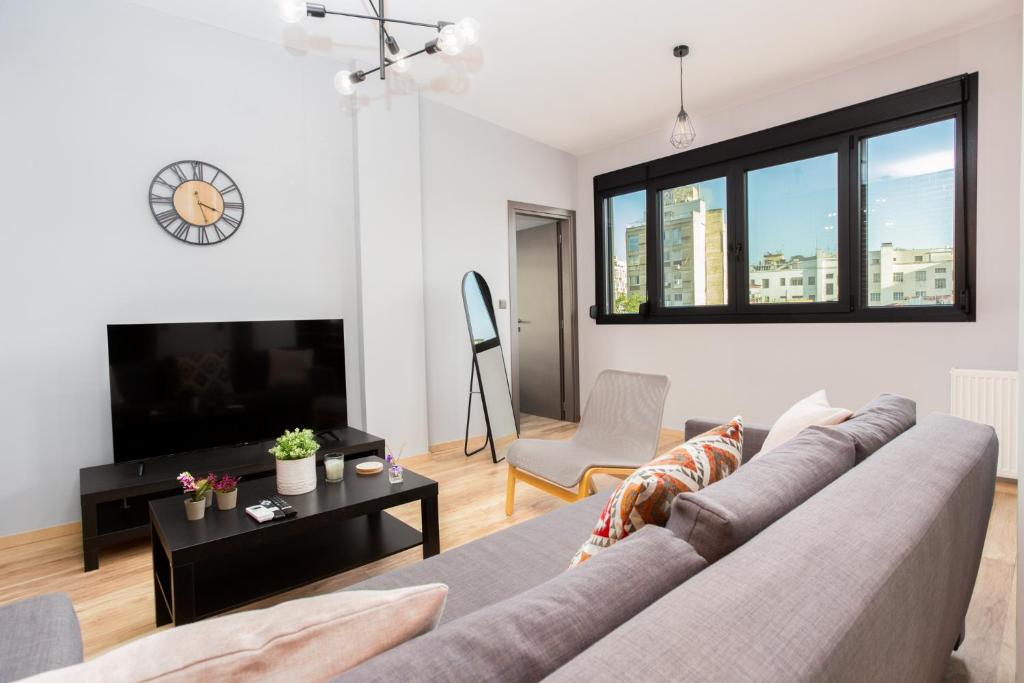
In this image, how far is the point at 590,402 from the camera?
3.04 meters

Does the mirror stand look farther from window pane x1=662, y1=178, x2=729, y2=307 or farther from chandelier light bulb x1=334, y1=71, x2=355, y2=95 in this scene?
chandelier light bulb x1=334, y1=71, x2=355, y2=95

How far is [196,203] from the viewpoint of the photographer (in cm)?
320

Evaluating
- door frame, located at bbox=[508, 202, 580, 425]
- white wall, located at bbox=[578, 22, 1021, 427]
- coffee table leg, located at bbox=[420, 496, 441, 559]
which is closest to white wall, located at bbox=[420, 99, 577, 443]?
door frame, located at bbox=[508, 202, 580, 425]

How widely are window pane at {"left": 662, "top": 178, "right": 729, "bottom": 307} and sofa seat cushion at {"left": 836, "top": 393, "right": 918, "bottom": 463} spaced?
253 centimetres

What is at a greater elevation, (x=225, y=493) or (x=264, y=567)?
(x=225, y=493)

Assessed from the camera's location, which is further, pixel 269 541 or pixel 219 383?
pixel 219 383

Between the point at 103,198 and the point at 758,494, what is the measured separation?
3.46 m

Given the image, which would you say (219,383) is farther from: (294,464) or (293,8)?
(293,8)

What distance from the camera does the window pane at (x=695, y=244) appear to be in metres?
4.24

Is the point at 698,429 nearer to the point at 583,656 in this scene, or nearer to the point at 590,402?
the point at 590,402

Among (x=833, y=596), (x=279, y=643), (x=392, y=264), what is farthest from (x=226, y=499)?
(x=392, y=264)

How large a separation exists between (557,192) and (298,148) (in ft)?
8.02

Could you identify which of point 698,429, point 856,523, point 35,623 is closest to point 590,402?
point 698,429

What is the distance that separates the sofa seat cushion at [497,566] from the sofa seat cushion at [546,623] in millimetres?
606
